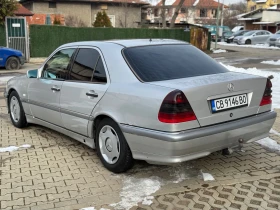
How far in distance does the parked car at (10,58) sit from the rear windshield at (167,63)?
1331 centimetres

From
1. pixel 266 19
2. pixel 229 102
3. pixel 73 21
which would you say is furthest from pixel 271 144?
pixel 266 19

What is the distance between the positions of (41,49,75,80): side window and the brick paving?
1.06m

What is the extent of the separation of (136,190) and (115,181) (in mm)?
358

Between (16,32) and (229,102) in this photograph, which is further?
(16,32)

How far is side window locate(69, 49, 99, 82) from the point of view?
472 centimetres

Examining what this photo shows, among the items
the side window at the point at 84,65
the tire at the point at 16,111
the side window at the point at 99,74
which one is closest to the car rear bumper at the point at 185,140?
the side window at the point at 99,74

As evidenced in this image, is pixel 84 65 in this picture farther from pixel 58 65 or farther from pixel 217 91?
pixel 217 91

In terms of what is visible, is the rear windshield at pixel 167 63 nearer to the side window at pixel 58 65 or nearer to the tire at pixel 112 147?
the tire at pixel 112 147

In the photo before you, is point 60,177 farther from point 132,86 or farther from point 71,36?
point 71,36

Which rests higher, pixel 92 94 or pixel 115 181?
pixel 92 94

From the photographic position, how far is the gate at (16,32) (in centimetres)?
1956

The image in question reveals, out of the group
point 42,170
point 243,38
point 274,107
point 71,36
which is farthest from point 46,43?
point 243,38

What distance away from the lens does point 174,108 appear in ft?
12.0

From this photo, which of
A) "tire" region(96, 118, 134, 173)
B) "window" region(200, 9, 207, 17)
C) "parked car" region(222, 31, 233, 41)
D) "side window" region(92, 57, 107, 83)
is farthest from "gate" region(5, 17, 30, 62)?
"window" region(200, 9, 207, 17)
